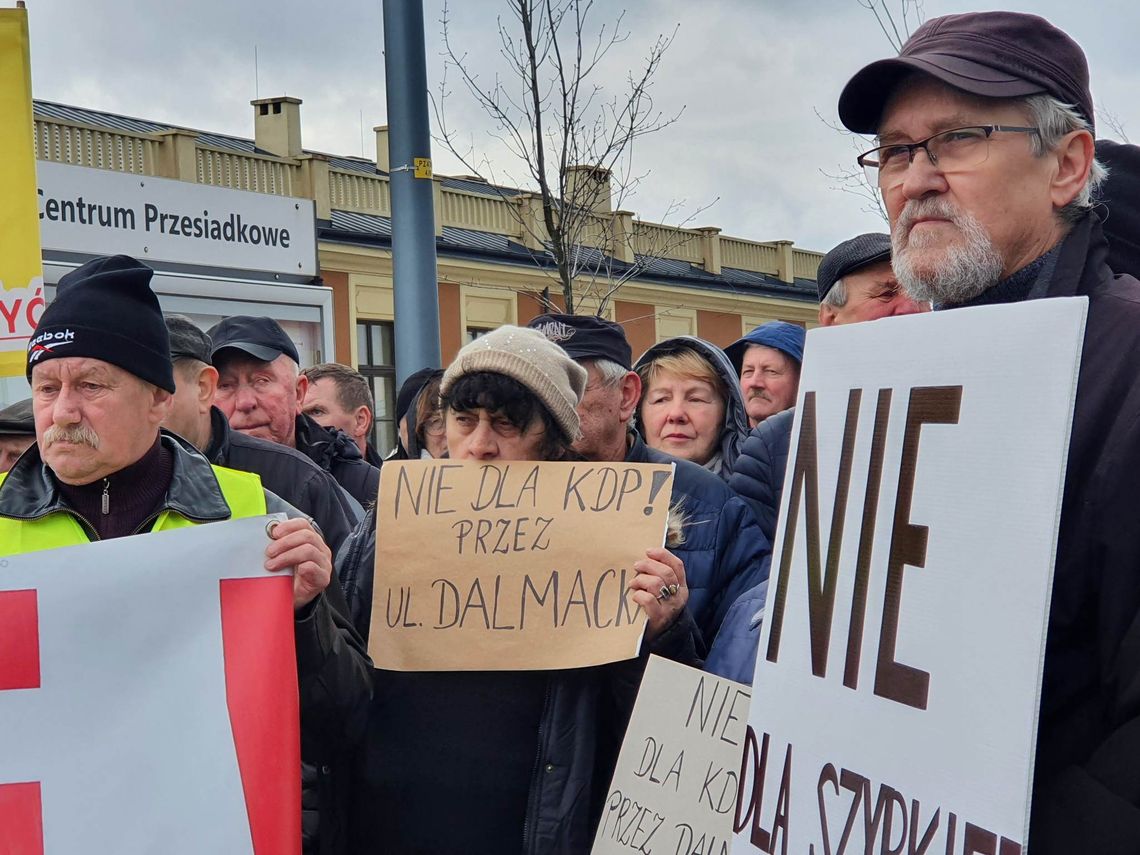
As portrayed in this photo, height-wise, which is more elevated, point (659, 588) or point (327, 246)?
point (327, 246)

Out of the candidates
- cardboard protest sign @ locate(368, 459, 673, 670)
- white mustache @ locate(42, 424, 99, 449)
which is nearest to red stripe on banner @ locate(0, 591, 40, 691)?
white mustache @ locate(42, 424, 99, 449)

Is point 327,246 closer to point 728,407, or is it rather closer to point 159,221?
point 159,221

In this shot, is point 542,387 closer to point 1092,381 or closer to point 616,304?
point 1092,381

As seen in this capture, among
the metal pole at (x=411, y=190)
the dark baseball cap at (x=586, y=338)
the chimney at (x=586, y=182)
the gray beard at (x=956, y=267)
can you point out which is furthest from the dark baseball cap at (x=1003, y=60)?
the chimney at (x=586, y=182)

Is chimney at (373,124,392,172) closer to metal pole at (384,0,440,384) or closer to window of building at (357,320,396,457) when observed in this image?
window of building at (357,320,396,457)

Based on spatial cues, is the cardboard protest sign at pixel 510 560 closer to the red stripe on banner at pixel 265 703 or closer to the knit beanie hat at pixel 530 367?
the knit beanie hat at pixel 530 367

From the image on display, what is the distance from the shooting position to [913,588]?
1.47m

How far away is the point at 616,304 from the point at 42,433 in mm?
29246

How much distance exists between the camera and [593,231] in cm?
2700

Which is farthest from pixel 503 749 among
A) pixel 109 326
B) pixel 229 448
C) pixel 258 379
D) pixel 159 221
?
pixel 159 221

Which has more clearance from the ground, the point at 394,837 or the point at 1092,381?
the point at 1092,381

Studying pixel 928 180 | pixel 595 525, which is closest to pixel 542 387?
pixel 595 525

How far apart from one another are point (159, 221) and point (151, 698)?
4.56 meters

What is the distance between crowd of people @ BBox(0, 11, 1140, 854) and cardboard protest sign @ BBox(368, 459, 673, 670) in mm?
66
